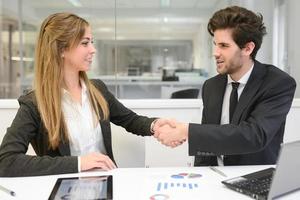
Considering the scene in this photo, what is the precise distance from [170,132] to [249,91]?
0.41 metres

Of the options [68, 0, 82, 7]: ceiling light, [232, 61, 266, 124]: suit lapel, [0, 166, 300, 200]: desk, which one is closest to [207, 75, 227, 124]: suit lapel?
[232, 61, 266, 124]: suit lapel

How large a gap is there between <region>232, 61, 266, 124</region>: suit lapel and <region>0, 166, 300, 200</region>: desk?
27 centimetres

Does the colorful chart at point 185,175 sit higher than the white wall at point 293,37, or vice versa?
the white wall at point 293,37

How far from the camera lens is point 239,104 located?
1.59m

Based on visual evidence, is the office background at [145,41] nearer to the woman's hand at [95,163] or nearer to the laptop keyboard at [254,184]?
the woman's hand at [95,163]

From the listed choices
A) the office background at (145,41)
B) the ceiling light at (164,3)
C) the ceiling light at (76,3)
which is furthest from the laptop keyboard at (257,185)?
the ceiling light at (164,3)

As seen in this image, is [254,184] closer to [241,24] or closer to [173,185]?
[173,185]

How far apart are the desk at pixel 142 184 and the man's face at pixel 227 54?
1.65ft

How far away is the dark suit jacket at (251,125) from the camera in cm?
142

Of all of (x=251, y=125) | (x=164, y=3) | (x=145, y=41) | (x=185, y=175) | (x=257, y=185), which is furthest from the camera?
(x=145, y=41)

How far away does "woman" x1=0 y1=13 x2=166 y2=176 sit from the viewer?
1410 millimetres

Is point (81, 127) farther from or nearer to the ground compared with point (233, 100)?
nearer to the ground

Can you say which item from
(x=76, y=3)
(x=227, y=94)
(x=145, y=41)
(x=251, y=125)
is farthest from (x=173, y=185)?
(x=145, y=41)

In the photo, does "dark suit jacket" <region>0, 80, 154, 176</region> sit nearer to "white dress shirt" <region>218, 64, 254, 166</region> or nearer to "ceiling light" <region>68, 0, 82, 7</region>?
"white dress shirt" <region>218, 64, 254, 166</region>
